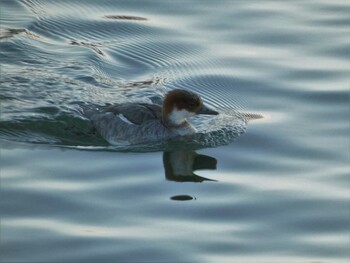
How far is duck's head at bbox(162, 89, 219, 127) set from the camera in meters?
13.0

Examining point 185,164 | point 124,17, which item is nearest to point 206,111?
point 185,164

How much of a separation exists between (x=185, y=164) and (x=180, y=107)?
1200mm

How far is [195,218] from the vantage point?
1021cm

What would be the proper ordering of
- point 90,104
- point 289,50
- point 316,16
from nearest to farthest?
1. point 90,104
2. point 289,50
3. point 316,16

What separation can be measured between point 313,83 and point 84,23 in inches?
130

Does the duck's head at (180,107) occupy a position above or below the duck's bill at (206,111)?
above

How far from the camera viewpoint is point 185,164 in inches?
476

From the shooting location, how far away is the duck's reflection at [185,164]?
11.5m

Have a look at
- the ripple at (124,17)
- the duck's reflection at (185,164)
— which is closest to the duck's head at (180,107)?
the duck's reflection at (185,164)

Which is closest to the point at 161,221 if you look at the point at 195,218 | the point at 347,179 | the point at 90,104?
the point at 195,218

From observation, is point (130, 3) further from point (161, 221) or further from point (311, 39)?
point (161, 221)

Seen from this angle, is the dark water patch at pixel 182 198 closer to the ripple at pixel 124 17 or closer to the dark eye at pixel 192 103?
the dark eye at pixel 192 103

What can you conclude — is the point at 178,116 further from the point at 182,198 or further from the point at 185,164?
the point at 182,198

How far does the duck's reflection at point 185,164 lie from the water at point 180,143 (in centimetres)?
2
